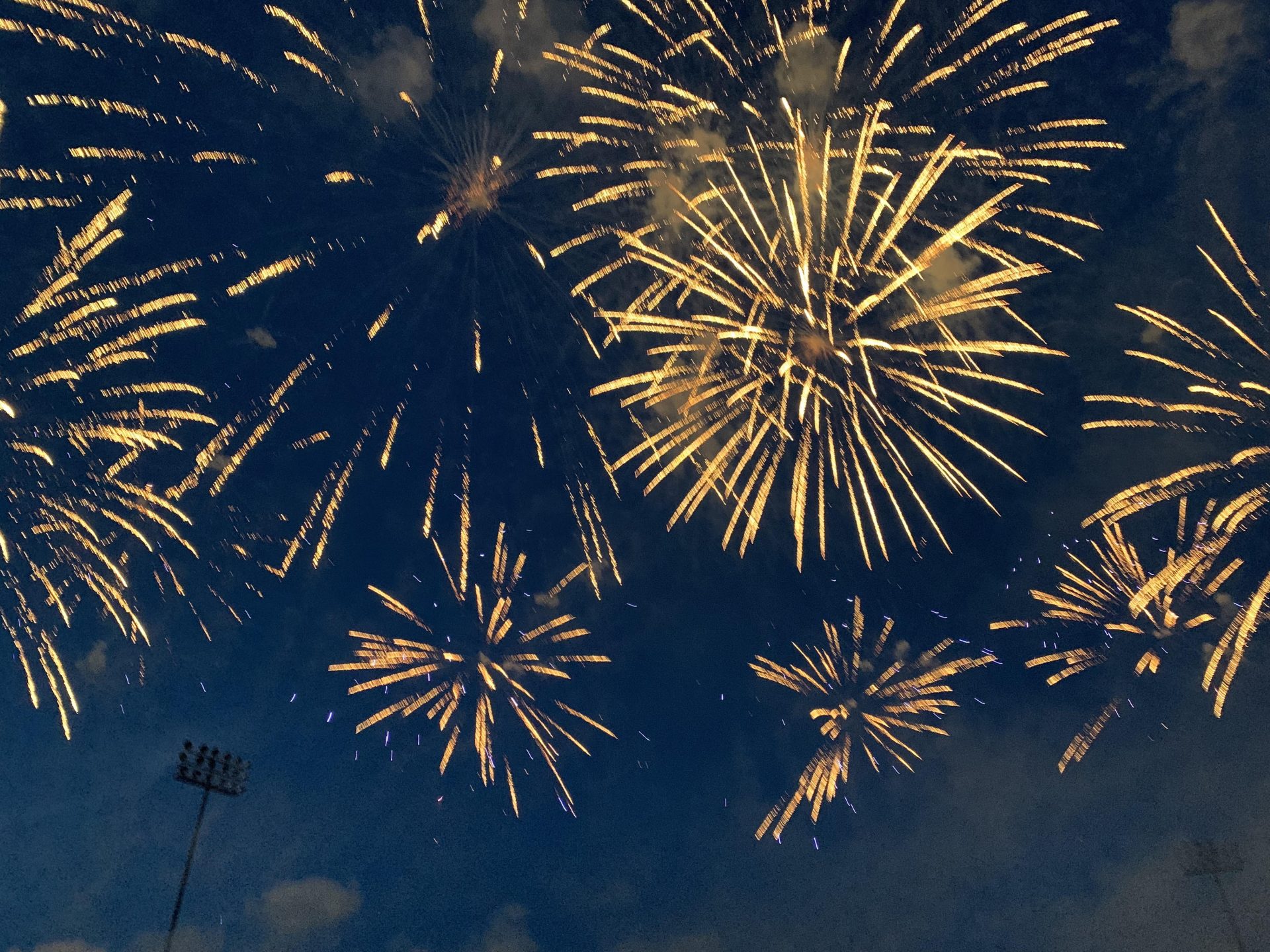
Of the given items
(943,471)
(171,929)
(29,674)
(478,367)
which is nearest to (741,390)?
(943,471)

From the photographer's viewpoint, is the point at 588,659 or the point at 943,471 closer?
the point at 943,471

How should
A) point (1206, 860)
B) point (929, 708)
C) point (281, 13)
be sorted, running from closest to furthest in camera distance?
→ point (281, 13) → point (929, 708) → point (1206, 860)

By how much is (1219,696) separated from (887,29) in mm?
21513

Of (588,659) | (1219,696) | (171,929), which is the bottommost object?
(171,929)

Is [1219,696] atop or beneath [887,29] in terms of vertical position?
beneath

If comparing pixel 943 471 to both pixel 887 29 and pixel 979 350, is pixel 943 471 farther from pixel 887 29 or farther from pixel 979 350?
pixel 887 29

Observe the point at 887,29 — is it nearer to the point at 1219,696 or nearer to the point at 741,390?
the point at 741,390

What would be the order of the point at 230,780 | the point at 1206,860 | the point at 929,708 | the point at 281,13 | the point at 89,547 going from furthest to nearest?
the point at 1206,860 → the point at 230,780 → the point at 929,708 → the point at 89,547 → the point at 281,13

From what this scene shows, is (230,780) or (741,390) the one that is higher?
(741,390)

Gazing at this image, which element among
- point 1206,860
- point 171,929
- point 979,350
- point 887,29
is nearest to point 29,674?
point 171,929

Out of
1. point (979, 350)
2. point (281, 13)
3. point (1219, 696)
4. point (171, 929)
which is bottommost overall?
point (171, 929)

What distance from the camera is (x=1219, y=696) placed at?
2478 cm

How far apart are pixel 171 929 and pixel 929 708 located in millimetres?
26382

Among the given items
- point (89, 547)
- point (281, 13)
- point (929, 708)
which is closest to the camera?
point (281, 13)
